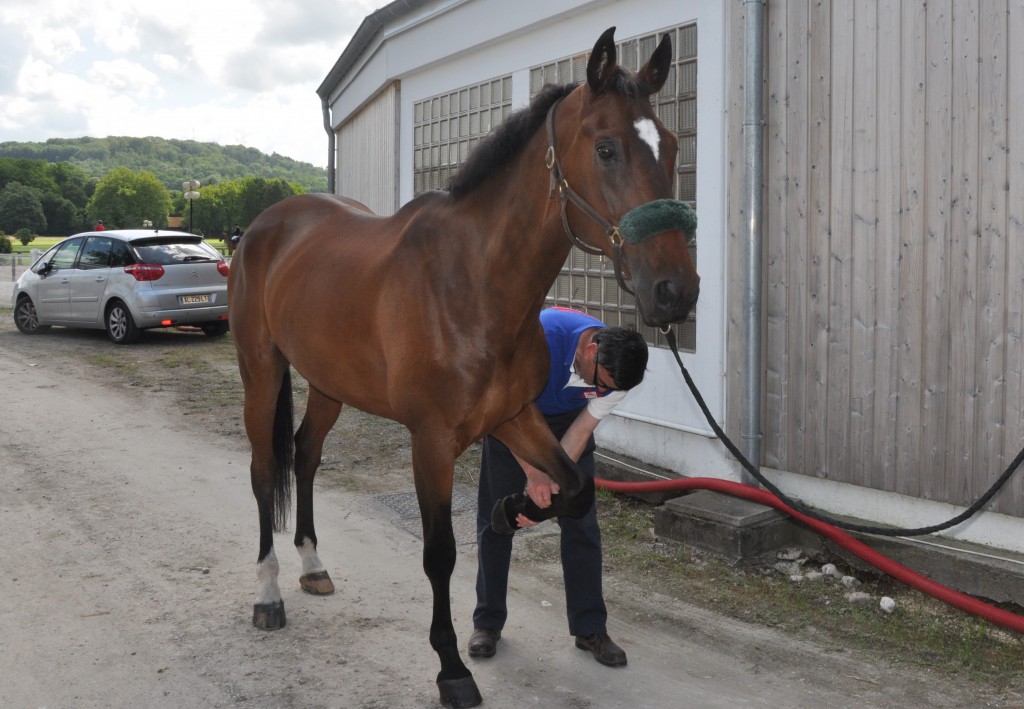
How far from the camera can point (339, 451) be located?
25.0 feet

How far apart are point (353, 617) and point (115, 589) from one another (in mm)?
1183

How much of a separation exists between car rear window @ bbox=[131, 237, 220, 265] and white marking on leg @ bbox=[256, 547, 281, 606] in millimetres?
10274

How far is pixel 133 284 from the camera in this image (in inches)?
528

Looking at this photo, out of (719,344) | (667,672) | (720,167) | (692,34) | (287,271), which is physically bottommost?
(667,672)

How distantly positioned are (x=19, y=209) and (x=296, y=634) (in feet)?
322

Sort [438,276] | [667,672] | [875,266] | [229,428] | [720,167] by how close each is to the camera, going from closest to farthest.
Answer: [438,276], [667,672], [875,266], [720,167], [229,428]

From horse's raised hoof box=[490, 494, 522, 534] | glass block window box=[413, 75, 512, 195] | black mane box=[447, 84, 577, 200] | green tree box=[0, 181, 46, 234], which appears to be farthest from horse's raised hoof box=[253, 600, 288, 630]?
green tree box=[0, 181, 46, 234]

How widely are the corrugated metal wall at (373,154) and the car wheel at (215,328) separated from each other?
2.76 m

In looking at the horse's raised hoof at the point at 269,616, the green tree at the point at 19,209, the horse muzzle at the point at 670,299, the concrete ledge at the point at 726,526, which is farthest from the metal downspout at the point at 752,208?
the green tree at the point at 19,209

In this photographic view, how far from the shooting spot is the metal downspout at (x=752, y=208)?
17.4 feet

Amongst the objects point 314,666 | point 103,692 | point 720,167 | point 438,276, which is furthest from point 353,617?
point 720,167

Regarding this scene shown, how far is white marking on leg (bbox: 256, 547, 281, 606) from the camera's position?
164 inches

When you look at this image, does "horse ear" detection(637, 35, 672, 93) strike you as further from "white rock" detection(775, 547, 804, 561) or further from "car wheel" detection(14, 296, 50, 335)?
"car wheel" detection(14, 296, 50, 335)

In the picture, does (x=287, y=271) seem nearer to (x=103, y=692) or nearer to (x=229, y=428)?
(x=103, y=692)
